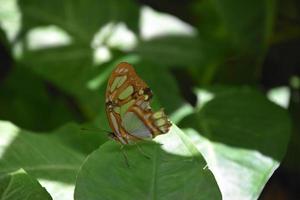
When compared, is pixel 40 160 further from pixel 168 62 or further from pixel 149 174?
pixel 168 62

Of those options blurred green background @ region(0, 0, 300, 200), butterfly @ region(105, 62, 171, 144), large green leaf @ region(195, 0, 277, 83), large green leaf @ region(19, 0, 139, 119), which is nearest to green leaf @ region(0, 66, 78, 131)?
blurred green background @ region(0, 0, 300, 200)

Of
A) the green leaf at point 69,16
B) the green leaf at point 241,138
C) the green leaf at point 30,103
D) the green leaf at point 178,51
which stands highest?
the green leaf at point 69,16

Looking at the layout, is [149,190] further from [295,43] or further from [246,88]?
[295,43]

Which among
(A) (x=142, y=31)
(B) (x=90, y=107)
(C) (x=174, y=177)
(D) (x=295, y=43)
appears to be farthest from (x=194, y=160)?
(D) (x=295, y=43)

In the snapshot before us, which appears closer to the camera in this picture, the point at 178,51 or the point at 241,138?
the point at 241,138

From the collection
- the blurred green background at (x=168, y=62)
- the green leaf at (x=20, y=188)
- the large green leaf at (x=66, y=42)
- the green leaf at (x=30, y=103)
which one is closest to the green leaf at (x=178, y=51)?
the blurred green background at (x=168, y=62)

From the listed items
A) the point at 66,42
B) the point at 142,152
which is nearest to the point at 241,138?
the point at 142,152

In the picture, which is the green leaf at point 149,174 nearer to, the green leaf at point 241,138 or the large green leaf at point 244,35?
the green leaf at point 241,138
